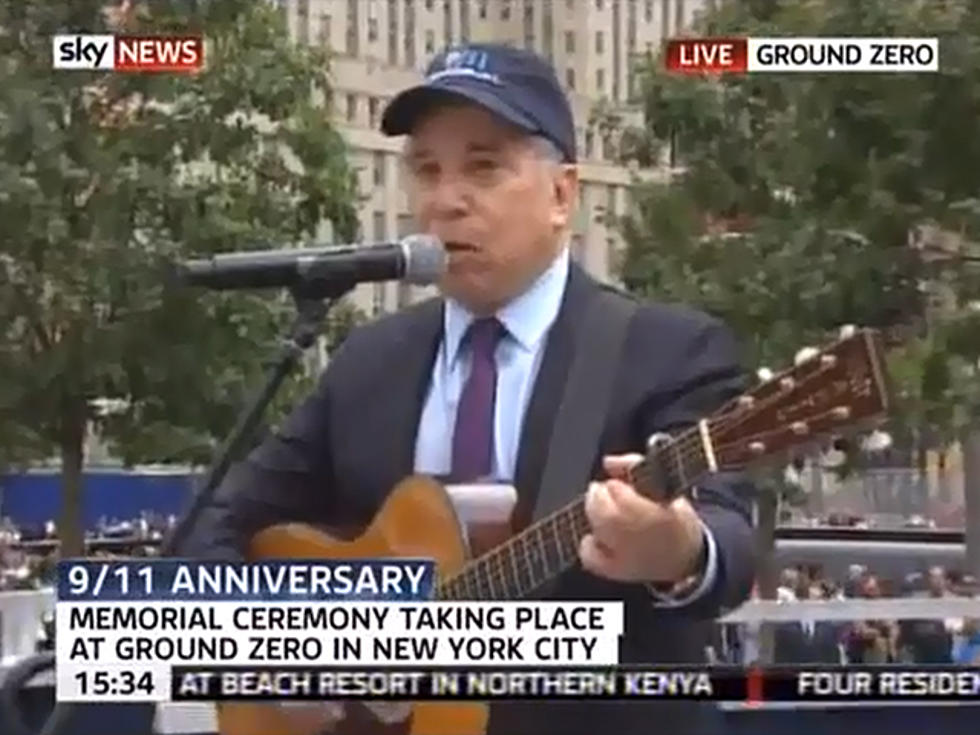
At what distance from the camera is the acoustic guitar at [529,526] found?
314 centimetres

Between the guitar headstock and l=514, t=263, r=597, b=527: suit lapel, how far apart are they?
293 mm

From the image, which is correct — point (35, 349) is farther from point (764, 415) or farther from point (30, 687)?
point (764, 415)

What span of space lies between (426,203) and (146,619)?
66 cm

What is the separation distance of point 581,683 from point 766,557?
298mm

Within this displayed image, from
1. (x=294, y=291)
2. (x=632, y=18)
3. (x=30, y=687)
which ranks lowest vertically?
(x=30, y=687)

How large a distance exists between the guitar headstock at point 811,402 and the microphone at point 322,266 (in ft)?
1.53

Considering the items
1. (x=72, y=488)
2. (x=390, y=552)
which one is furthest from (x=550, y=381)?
(x=72, y=488)

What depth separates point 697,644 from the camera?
340 cm

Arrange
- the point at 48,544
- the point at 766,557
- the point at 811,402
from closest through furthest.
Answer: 1. the point at 811,402
2. the point at 766,557
3. the point at 48,544

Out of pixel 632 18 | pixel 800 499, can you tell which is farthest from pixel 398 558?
pixel 632 18

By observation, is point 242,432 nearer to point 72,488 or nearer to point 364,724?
point 72,488

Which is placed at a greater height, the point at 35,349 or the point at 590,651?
the point at 35,349

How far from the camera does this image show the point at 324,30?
3.54m

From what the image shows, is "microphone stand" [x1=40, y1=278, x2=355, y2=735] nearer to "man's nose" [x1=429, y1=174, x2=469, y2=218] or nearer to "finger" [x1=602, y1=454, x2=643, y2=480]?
"man's nose" [x1=429, y1=174, x2=469, y2=218]
